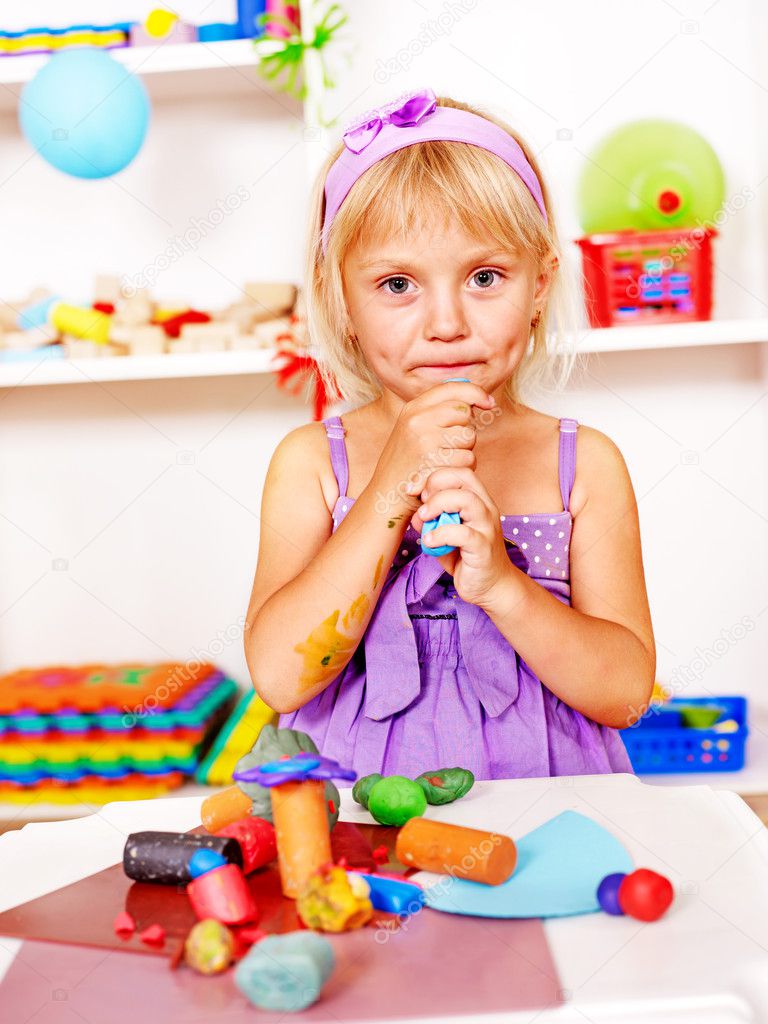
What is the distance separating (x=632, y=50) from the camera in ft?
5.58

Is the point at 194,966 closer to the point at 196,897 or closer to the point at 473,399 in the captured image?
the point at 196,897

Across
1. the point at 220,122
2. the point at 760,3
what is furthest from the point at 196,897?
the point at 760,3

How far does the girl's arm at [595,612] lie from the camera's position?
2.61ft

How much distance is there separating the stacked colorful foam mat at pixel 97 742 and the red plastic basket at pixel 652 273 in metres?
0.84

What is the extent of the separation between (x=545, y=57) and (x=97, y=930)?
5.20ft

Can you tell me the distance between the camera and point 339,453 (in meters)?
0.98

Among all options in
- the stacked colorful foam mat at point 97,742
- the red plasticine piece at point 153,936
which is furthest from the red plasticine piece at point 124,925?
the stacked colorful foam mat at point 97,742

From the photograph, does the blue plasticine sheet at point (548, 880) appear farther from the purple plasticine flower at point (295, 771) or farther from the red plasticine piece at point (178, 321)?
the red plasticine piece at point (178, 321)

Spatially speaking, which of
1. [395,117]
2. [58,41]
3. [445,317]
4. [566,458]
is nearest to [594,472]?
[566,458]

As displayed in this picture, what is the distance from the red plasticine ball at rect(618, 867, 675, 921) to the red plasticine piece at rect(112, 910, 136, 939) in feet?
0.66

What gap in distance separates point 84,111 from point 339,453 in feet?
2.18

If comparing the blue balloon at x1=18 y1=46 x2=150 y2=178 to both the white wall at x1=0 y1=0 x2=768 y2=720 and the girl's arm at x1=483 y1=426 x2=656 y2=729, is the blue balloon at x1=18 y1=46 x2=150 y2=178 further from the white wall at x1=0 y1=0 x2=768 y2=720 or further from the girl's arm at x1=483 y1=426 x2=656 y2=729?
the girl's arm at x1=483 y1=426 x2=656 y2=729

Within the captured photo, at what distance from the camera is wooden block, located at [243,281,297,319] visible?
1.55 metres

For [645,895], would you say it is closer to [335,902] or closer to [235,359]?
[335,902]
